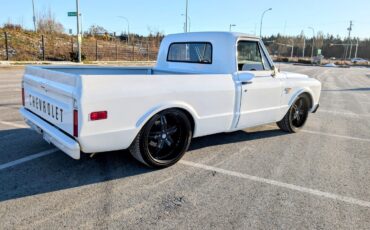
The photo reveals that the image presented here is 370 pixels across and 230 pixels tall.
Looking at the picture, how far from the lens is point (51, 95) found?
3734 mm

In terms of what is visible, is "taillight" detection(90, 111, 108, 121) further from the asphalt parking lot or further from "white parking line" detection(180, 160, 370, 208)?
"white parking line" detection(180, 160, 370, 208)

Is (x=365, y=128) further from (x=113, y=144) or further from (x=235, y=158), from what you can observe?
(x=113, y=144)

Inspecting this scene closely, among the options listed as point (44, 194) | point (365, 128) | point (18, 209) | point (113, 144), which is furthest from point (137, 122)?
point (365, 128)

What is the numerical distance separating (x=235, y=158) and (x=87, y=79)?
2515mm

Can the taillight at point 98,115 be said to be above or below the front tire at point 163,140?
above

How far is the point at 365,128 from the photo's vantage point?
23.2 ft

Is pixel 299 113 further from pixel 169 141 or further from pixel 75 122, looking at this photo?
pixel 75 122

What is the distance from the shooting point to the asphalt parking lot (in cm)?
301

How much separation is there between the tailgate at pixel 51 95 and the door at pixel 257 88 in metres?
2.56

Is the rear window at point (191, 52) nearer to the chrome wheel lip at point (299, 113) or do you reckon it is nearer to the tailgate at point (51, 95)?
the chrome wheel lip at point (299, 113)

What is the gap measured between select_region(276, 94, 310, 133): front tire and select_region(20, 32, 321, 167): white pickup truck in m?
0.03

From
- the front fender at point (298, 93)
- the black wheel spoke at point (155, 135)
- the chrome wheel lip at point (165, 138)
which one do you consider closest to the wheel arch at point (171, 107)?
the chrome wheel lip at point (165, 138)

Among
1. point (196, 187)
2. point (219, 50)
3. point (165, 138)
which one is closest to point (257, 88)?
point (219, 50)

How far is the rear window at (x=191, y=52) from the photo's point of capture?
5.29m
